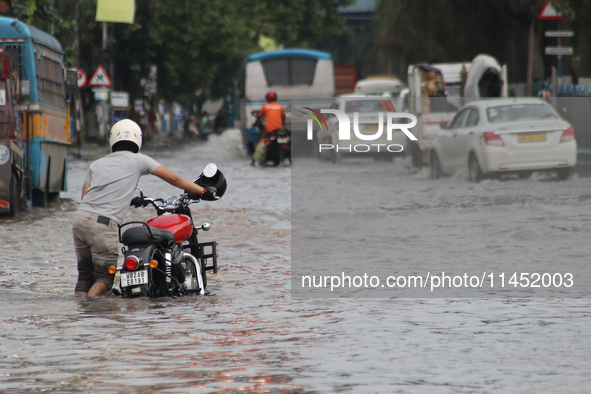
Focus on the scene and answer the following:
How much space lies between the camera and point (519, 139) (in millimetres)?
19062

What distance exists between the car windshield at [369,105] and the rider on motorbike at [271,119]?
158cm

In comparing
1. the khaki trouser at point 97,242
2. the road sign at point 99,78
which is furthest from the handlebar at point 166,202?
the road sign at point 99,78

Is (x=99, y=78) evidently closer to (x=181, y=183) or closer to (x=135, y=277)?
(x=181, y=183)

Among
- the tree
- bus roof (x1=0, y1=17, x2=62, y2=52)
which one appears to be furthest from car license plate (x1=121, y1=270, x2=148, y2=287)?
the tree

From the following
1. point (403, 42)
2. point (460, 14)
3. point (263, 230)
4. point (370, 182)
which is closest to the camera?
point (263, 230)

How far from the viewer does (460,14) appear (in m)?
35.7

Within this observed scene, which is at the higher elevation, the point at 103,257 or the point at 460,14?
the point at 460,14

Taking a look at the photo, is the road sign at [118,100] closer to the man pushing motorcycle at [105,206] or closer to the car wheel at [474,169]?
the car wheel at [474,169]

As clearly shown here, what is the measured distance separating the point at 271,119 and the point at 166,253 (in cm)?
1973

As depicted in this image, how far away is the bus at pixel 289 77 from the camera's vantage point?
125 feet

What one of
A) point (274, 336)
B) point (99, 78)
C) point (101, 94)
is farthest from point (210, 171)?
point (101, 94)

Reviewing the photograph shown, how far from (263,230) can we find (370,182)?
7.16 metres

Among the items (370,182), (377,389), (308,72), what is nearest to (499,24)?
(308,72)

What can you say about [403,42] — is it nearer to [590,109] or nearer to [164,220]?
[590,109]
